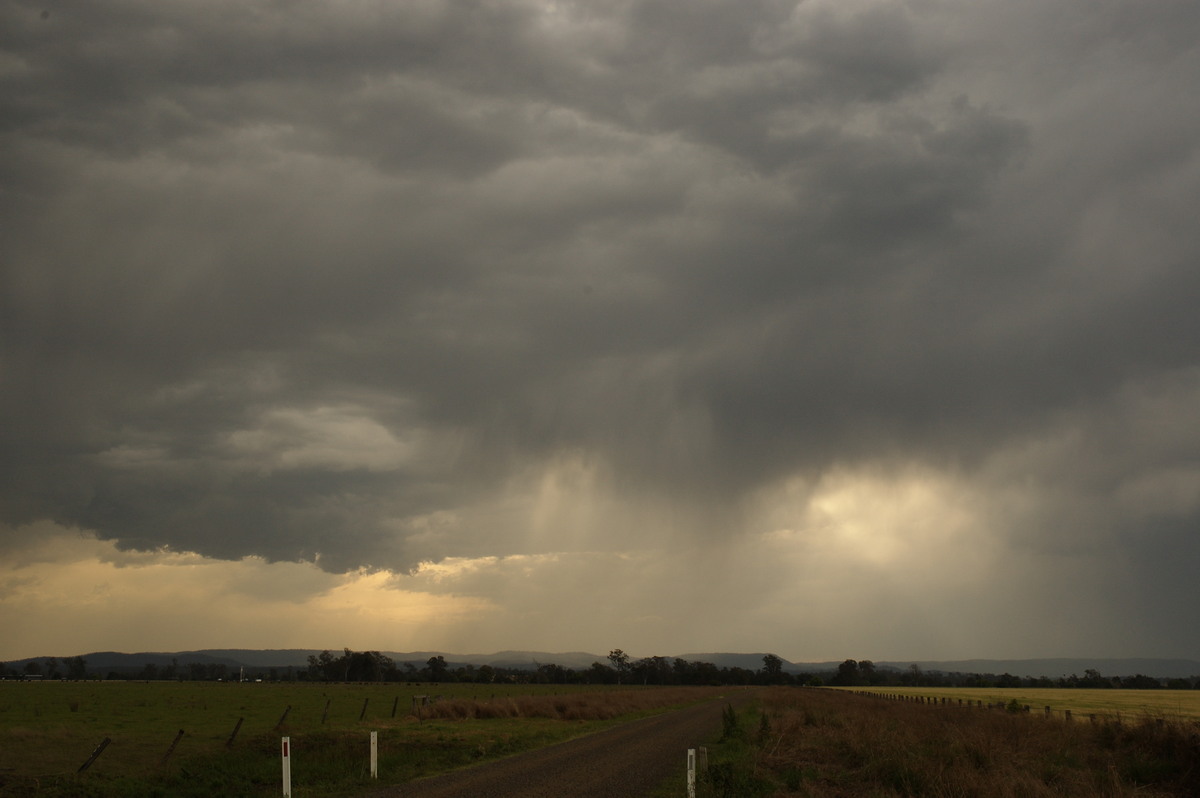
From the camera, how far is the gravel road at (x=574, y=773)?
19.4 metres

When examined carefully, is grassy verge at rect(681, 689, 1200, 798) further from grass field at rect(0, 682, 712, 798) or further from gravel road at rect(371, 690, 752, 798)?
grass field at rect(0, 682, 712, 798)

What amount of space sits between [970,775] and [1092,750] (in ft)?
50.5

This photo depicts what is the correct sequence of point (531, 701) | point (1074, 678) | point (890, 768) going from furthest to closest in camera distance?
point (1074, 678) < point (531, 701) < point (890, 768)

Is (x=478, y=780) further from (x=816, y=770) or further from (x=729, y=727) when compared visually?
(x=729, y=727)

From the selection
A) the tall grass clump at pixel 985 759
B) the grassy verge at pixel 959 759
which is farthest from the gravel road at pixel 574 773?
the tall grass clump at pixel 985 759

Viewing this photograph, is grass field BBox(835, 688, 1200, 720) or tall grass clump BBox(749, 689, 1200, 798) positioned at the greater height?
tall grass clump BBox(749, 689, 1200, 798)

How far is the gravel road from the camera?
19.4m

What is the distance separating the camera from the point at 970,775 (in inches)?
732

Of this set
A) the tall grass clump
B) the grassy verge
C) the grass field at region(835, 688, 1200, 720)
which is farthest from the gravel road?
the grass field at region(835, 688, 1200, 720)

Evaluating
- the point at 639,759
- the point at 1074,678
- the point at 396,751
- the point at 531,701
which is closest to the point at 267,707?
the point at 531,701

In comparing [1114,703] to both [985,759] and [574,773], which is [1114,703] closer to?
[985,759]

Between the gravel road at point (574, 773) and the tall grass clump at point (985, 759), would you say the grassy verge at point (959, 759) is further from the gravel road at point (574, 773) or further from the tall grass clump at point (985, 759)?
the gravel road at point (574, 773)

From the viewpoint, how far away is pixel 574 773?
76.2ft

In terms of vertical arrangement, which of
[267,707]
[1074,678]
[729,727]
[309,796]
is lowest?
[1074,678]
